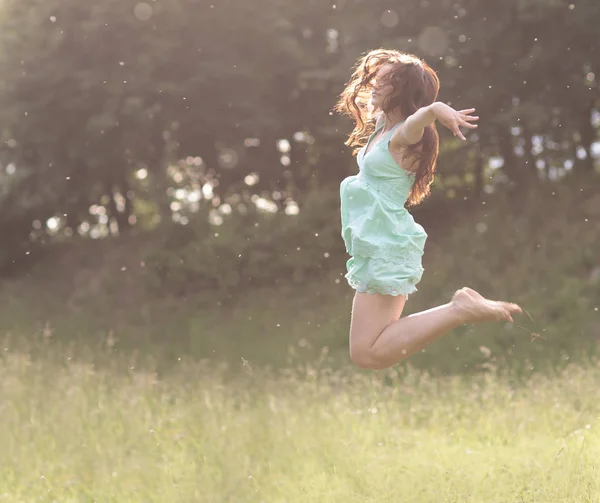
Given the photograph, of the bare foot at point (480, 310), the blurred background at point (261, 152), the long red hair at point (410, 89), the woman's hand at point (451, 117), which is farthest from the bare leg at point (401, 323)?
the blurred background at point (261, 152)

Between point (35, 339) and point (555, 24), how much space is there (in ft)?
32.9

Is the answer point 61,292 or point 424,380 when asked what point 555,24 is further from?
point 61,292

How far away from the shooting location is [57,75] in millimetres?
15562

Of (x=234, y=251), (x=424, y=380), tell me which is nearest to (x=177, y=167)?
(x=234, y=251)

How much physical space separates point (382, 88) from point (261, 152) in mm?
11999

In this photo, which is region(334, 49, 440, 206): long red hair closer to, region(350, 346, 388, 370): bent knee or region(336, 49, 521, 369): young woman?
region(336, 49, 521, 369): young woman

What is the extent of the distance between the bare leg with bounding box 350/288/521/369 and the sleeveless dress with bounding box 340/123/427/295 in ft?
0.42

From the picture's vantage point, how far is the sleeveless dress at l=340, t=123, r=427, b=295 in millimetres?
4777

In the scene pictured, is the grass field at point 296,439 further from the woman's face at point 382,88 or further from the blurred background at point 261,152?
the blurred background at point 261,152

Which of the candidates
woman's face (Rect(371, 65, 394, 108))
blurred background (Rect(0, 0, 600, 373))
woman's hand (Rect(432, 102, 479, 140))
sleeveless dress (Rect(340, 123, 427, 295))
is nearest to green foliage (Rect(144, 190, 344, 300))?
blurred background (Rect(0, 0, 600, 373))

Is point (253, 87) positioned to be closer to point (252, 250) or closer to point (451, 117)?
point (252, 250)

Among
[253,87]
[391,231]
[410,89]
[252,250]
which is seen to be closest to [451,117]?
[410,89]

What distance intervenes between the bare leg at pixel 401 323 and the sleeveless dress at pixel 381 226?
0.13 m

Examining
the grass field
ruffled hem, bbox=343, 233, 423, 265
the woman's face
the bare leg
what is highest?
the woman's face
